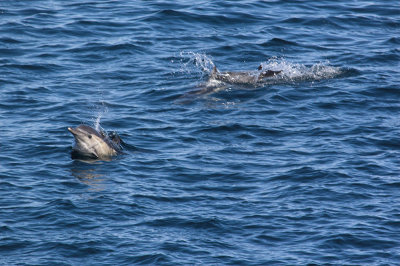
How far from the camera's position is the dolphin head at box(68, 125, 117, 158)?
16.7 m

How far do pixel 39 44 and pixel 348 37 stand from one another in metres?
10.9

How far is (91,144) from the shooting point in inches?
661

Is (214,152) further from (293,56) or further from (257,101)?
(293,56)

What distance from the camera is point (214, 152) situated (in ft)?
57.9

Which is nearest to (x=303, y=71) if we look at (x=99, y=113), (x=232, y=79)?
(x=232, y=79)

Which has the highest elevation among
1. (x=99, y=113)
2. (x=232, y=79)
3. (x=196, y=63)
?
(x=196, y=63)

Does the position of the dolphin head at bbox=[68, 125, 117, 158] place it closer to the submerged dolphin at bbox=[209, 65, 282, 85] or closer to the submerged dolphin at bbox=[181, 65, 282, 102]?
the submerged dolphin at bbox=[181, 65, 282, 102]

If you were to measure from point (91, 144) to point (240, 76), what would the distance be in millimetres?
6880

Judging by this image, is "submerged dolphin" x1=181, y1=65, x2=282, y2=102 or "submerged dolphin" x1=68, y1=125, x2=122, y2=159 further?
"submerged dolphin" x1=181, y1=65, x2=282, y2=102

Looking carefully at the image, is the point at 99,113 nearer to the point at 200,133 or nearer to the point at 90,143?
the point at 200,133

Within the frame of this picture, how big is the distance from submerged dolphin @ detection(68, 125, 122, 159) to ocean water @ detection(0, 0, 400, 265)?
0.85ft

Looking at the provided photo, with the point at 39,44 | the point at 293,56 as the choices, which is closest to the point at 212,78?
the point at 293,56

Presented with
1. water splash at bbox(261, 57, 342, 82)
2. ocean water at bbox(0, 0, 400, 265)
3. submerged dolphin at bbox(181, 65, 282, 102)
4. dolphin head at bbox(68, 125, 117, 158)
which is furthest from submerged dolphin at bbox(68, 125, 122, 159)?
water splash at bbox(261, 57, 342, 82)

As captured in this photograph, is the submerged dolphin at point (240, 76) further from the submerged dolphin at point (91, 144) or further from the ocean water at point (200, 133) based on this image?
the submerged dolphin at point (91, 144)
